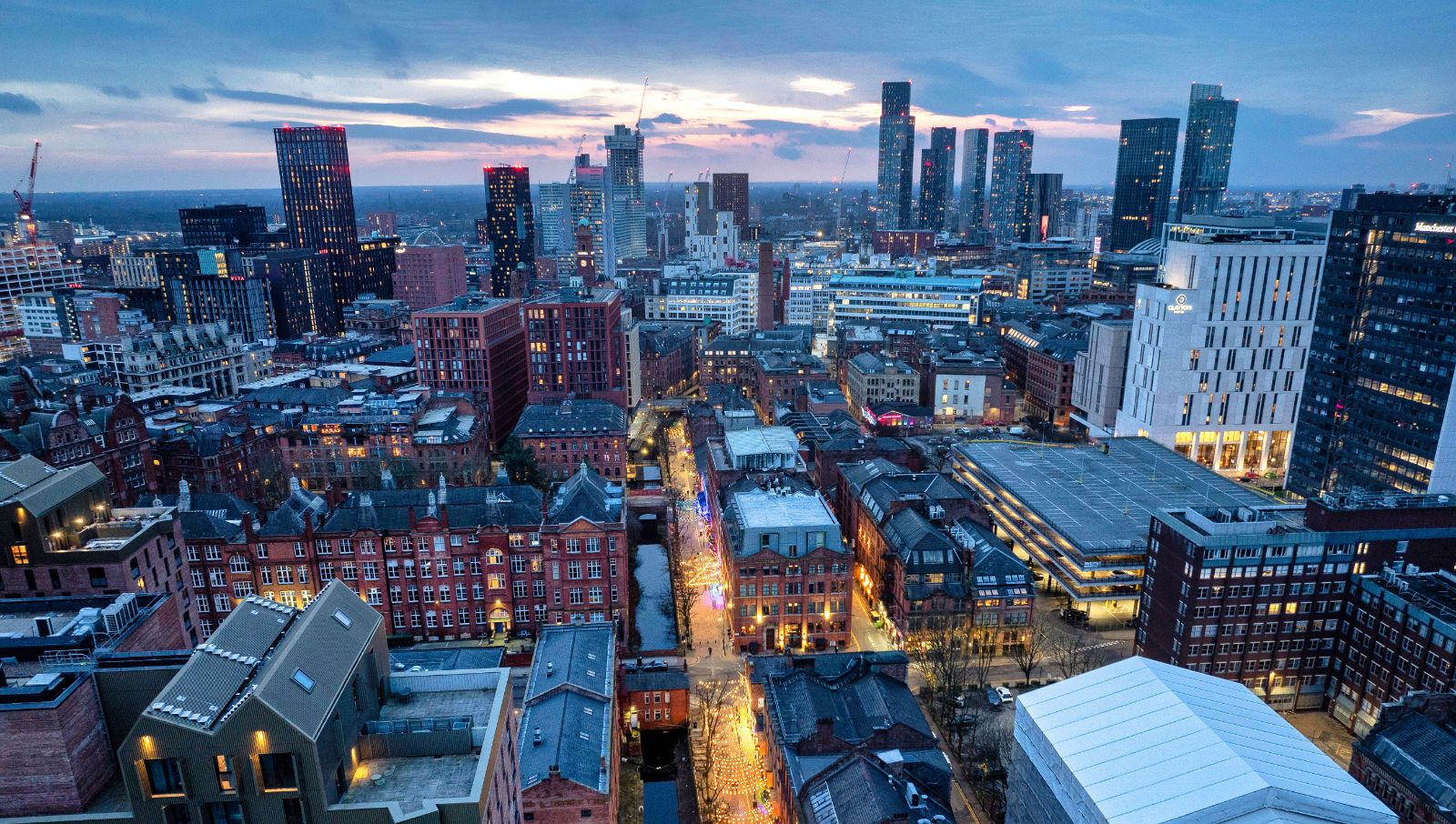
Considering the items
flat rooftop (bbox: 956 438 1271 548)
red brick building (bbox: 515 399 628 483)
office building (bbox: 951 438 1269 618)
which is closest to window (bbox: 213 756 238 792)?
office building (bbox: 951 438 1269 618)

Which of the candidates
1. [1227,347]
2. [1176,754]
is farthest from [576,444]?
[1227,347]

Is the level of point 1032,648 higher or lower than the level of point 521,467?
lower

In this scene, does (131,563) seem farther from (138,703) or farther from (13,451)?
(13,451)

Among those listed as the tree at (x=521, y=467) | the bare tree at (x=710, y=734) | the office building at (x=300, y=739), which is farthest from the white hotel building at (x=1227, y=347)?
the office building at (x=300, y=739)

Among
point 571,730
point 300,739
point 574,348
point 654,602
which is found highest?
point 300,739

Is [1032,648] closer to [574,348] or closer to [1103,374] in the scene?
[1103,374]

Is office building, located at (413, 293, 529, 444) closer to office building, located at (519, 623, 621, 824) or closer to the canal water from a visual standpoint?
the canal water

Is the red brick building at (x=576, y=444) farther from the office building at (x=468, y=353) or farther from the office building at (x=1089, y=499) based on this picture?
the office building at (x=1089, y=499)
